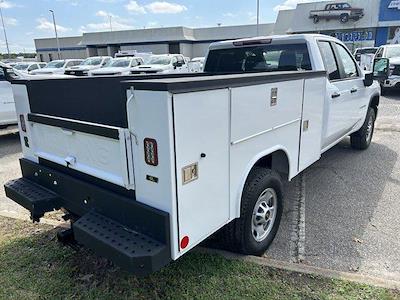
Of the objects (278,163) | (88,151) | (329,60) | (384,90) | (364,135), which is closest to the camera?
(88,151)

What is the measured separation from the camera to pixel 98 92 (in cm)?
297

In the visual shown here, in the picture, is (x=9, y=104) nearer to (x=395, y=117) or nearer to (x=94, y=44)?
(x=395, y=117)

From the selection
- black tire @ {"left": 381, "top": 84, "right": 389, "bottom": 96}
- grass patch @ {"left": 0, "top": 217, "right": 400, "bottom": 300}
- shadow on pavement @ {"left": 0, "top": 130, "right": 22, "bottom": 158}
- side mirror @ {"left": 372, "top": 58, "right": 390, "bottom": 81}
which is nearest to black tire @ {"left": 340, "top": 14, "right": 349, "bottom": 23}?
black tire @ {"left": 381, "top": 84, "right": 389, "bottom": 96}

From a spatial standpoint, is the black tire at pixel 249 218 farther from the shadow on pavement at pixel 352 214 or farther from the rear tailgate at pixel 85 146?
the rear tailgate at pixel 85 146

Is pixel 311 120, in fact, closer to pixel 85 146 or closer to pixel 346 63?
pixel 346 63

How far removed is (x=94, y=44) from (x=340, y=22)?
123 feet

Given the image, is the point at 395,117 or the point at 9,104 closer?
the point at 9,104

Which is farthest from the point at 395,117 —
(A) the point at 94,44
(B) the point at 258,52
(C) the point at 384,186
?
(A) the point at 94,44

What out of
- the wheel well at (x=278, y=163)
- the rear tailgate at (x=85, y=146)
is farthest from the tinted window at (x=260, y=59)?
the rear tailgate at (x=85, y=146)

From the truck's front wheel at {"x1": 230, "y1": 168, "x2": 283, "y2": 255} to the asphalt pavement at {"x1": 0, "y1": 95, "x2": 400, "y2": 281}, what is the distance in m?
0.23

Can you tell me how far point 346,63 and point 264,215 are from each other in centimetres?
329

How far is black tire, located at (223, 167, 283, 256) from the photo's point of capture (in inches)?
119

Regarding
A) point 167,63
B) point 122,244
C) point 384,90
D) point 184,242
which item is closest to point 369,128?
point 184,242

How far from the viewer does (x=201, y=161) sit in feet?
7.81
